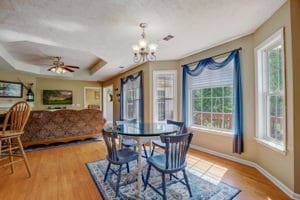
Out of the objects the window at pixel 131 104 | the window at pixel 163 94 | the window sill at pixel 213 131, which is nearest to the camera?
the window sill at pixel 213 131

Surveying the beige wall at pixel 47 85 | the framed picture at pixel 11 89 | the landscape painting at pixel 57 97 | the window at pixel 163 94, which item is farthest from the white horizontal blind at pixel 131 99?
the framed picture at pixel 11 89

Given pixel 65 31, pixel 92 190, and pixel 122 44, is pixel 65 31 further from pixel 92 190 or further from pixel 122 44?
pixel 92 190

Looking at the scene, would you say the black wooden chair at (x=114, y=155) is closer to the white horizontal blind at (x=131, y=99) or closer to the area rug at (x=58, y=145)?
the white horizontal blind at (x=131, y=99)

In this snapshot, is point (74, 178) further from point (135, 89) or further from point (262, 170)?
point (135, 89)

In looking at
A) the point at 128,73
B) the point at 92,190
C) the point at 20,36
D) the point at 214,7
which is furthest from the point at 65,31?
the point at 128,73

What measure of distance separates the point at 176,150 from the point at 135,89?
381 cm

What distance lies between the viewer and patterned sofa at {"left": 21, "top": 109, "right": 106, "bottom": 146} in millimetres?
4086

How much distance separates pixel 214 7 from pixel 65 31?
2.38m

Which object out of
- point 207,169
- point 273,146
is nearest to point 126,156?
point 207,169

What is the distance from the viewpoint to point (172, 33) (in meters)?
2.83

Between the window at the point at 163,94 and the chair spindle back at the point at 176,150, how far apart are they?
260 cm

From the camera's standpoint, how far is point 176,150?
1847mm

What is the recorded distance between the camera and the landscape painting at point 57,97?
7.33m

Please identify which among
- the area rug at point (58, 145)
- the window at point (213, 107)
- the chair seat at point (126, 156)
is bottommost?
the area rug at point (58, 145)
